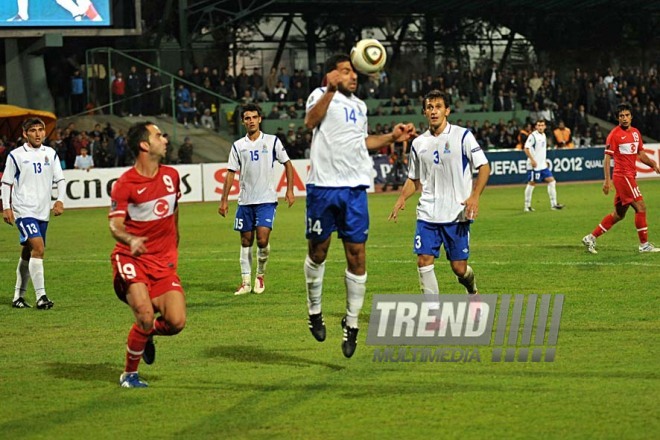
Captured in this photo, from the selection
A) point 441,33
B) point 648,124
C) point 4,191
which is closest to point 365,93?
point 441,33

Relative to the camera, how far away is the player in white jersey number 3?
14000 mm

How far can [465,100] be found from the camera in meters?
48.1

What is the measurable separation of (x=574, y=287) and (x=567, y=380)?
5554mm

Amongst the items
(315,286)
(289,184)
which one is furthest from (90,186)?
(315,286)

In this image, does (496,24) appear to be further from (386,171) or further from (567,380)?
(567,380)

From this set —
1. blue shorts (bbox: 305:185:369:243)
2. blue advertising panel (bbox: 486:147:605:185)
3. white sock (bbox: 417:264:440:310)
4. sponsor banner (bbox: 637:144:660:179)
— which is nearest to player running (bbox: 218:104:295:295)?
white sock (bbox: 417:264:440:310)

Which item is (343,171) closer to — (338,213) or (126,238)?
(338,213)

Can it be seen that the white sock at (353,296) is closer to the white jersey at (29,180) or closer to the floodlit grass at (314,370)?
the floodlit grass at (314,370)

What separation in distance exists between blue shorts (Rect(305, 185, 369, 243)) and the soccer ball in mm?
1012

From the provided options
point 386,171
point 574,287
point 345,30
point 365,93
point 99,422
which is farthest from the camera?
point 345,30

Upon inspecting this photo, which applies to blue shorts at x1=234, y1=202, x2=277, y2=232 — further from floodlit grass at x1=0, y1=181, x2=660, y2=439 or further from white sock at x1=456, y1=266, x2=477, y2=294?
white sock at x1=456, y1=266, x2=477, y2=294

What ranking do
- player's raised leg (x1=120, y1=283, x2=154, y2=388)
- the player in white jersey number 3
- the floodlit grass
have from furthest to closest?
the player in white jersey number 3 → player's raised leg (x1=120, y1=283, x2=154, y2=388) → the floodlit grass

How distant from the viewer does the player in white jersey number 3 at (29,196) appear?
14.0 m

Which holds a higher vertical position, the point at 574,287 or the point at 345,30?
the point at 345,30
